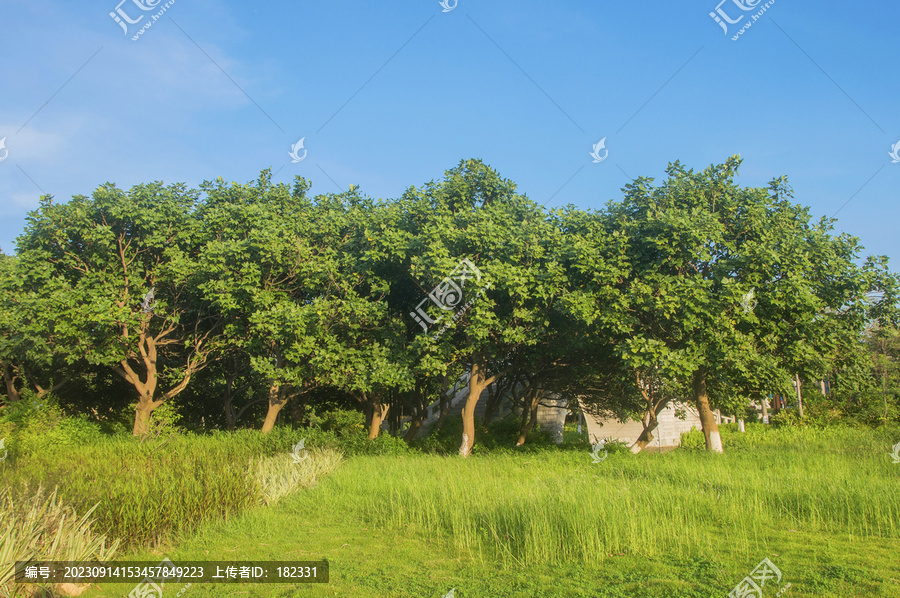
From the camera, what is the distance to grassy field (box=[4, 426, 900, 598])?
6703 mm

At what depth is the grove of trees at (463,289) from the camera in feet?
52.1

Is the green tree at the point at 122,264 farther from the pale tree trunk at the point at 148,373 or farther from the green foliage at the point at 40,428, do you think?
the green foliage at the point at 40,428

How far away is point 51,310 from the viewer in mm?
18500

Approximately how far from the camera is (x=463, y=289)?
17.1 meters

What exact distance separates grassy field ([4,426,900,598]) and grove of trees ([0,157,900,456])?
178 inches

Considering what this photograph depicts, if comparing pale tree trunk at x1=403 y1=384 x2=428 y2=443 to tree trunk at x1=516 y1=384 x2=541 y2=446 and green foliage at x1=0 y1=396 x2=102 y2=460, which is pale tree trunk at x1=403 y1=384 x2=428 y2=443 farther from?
green foliage at x1=0 y1=396 x2=102 y2=460

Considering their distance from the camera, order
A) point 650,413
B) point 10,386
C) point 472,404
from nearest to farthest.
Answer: point 472,404 → point 650,413 → point 10,386

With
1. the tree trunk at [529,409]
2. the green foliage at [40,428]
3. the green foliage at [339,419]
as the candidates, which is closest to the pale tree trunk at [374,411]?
the tree trunk at [529,409]

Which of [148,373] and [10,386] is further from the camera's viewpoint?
[10,386]

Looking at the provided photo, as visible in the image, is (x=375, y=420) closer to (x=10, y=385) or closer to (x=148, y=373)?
Answer: (x=148, y=373)

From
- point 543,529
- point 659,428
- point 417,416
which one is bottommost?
point 543,529

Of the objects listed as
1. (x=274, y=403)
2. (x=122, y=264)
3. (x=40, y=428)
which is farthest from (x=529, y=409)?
(x=40, y=428)

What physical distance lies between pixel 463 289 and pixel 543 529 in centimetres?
978

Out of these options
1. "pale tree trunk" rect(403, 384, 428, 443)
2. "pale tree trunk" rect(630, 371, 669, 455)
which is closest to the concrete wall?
"pale tree trunk" rect(630, 371, 669, 455)
